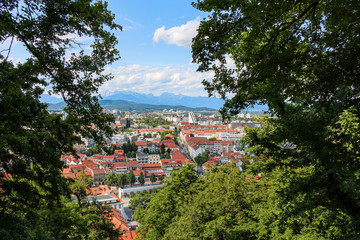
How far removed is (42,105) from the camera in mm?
3547

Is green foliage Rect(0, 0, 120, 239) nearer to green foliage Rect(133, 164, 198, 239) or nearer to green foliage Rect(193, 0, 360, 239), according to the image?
green foliage Rect(193, 0, 360, 239)

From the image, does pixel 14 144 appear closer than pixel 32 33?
Yes

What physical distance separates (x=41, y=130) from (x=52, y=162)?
0.56 m

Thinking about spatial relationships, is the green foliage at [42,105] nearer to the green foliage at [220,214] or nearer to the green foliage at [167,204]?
the green foliage at [220,214]

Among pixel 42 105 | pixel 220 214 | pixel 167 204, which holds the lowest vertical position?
pixel 167 204

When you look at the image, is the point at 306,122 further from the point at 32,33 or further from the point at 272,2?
the point at 32,33

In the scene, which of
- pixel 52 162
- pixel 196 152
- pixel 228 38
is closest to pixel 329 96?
pixel 228 38

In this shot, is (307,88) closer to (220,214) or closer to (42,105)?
(42,105)

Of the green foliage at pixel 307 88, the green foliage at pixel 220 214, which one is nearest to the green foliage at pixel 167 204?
the green foliage at pixel 220 214

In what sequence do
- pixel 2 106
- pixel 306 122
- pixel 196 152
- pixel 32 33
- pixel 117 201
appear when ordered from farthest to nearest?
pixel 196 152, pixel 117 201, pixel 32 33, pixel 306 122, pixel 2 106

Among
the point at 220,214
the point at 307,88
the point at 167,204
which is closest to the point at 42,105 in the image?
the point at 307,88

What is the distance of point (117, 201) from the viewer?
1181 inches

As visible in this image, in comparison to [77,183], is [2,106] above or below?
above

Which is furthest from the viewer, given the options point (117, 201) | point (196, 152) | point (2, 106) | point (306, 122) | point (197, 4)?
point (196, 152)
